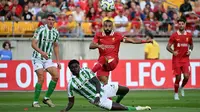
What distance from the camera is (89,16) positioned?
31562 mm

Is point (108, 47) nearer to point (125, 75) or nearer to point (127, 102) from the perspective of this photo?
point (127, 102)

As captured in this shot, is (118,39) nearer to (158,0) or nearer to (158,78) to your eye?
(158,78)

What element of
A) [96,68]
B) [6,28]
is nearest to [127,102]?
[96,68]

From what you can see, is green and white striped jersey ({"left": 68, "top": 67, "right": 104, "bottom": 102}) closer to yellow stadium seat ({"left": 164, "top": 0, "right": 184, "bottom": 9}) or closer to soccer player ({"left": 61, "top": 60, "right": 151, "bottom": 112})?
soccer player ({"left": 61, "top": 60, "right": 151, "bottom": 112})

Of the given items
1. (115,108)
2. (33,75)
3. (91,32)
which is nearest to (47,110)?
(115,108)

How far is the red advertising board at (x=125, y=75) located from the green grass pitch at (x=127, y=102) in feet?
3.06

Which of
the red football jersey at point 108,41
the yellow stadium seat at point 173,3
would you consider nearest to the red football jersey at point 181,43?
the red football jersey at point 108,41

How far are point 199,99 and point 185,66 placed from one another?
4.20 feet

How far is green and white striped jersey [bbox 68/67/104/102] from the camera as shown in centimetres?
1586

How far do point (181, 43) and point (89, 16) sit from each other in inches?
363

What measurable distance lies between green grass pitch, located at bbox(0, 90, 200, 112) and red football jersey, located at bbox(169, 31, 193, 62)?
4.32 ft

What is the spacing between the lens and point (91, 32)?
31.2 meters

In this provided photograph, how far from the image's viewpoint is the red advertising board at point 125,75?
27.3 meters

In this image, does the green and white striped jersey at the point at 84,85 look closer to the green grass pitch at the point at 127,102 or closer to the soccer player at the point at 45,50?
the green grass pitch at the point at 127,102
